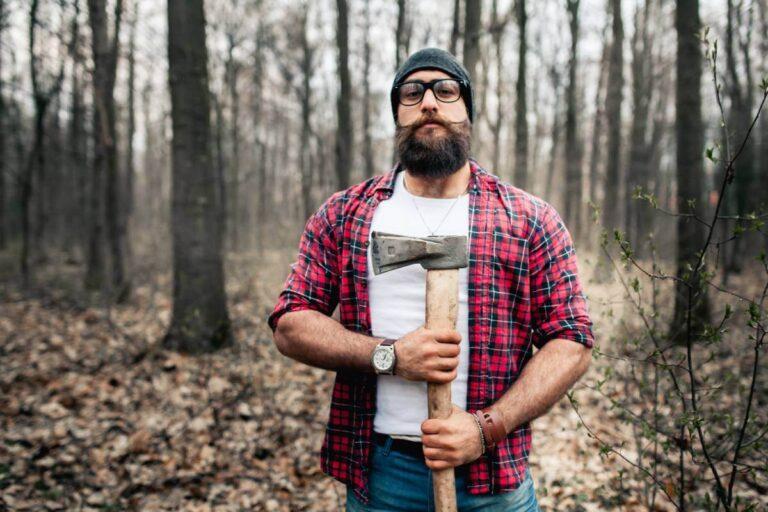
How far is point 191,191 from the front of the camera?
239 inches

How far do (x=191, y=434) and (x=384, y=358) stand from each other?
3607 millimetres

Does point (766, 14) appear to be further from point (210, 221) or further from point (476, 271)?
point (476, 271)

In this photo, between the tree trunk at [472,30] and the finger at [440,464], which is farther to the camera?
the tree trunk at [472,30]

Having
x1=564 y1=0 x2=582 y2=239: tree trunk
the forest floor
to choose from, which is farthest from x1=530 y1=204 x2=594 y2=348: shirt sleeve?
x1=564 y1=0 x2=582 y2=239: tree trunk

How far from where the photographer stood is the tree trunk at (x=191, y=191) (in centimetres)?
597

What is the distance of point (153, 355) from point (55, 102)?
1111 cm

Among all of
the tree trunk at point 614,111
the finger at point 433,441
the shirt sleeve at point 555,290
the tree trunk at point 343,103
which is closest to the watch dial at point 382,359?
the finger at point 433,441

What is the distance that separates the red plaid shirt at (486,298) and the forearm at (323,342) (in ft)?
0.24

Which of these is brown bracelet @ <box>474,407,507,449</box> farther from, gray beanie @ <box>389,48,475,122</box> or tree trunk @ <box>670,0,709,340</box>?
tree trunk @ <box>670,0,709,340</box>

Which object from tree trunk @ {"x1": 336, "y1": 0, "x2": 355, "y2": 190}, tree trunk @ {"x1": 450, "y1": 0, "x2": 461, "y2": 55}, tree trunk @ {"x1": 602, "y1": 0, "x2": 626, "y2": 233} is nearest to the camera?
tree trunk @ {"x1": 450, "y1": 0, "x2": 461, "y2": 55}

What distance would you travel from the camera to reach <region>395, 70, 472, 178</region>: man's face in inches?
72.1

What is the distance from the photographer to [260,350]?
663 cm

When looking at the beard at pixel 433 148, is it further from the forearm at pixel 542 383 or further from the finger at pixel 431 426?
the finger at pixel 431 426

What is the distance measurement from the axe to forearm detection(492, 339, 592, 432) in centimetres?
20
